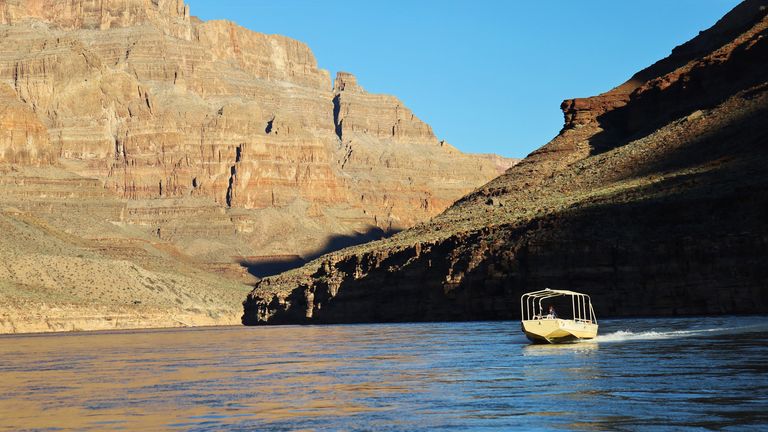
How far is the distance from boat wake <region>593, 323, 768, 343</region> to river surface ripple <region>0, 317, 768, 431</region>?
14cm

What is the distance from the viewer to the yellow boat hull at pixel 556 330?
9131 centimetres

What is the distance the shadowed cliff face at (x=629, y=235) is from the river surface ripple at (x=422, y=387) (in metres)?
28.8

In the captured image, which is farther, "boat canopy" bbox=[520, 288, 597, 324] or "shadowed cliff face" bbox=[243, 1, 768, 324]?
"shadowed cliff face" bbox=[243, 1, 768, 324]

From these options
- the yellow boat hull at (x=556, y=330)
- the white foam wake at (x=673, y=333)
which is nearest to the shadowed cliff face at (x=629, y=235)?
the white foam wake at (x=673, y=333)

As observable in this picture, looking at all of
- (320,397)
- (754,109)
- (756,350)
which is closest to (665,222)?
(754,109)

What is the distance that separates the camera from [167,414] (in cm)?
5422

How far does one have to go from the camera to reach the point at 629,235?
13912cm

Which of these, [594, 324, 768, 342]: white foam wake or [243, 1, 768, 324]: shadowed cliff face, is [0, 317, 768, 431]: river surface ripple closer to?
[594, 324, 768, 342]: white foam wake

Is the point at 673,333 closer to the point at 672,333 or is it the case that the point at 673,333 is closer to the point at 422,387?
the point at 672,333

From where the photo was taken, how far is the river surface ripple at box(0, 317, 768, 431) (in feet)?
163

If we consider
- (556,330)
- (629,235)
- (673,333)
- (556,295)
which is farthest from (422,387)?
(629,235)

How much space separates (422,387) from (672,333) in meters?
39.3

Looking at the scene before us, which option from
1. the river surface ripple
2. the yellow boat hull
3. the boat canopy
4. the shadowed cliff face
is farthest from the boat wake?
the shadowed cliff face

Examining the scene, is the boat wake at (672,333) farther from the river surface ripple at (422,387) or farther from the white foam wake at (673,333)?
the river surface ripple at (422,387)
